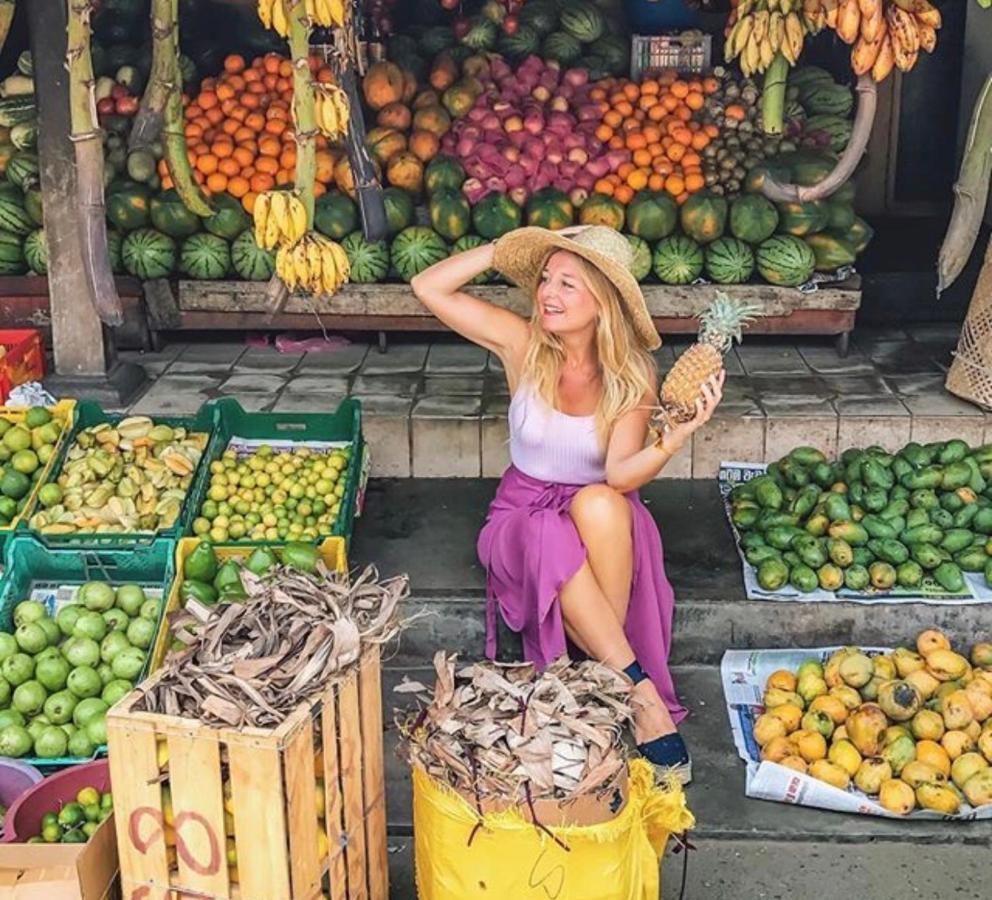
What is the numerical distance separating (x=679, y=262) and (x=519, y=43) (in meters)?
1.65

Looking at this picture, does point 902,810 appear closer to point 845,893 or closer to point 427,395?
point 845,893

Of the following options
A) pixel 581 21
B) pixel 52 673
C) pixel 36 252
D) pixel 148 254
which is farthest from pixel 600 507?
pixel 581 21

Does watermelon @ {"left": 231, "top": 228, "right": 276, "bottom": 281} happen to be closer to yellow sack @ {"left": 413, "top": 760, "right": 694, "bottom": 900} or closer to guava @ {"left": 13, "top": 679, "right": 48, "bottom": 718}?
guava @ {"left": 13, "top": 679, "right": 48, "bottom": 718}

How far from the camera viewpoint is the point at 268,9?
380 cm

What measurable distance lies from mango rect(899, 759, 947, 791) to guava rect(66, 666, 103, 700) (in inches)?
89.6

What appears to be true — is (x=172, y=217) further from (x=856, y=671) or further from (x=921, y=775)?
(x=921, y=775)

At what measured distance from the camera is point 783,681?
4.06m

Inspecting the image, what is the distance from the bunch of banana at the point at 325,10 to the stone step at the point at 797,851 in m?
2.22

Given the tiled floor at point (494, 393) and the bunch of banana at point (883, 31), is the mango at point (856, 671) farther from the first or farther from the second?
the bunch of banana at point (883, 31)

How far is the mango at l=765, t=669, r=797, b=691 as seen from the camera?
4051 mm

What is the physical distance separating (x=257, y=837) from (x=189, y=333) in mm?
3916

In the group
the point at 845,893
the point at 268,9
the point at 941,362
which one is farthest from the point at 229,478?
the point at 941,362

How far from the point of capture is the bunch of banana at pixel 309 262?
396cm

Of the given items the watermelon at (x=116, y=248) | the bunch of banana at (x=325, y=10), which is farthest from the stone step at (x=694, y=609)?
the watermelon at (x=116, y=248)
